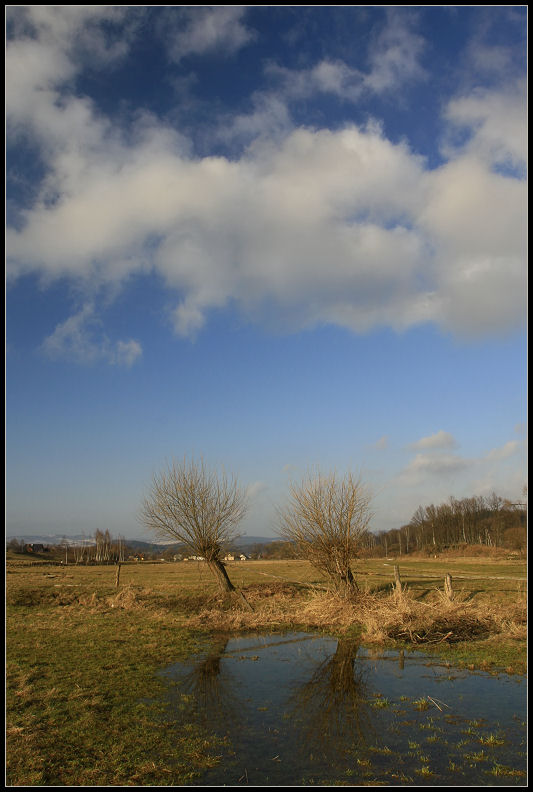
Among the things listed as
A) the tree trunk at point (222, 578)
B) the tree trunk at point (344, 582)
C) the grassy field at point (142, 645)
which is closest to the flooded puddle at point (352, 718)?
the grassy field at point (142, 645)

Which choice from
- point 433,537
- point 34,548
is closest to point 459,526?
point 433,537

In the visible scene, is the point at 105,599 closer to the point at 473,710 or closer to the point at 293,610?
Answer: the point at 293,610

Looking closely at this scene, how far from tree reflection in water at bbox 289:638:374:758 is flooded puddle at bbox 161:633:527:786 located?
0.02 metres

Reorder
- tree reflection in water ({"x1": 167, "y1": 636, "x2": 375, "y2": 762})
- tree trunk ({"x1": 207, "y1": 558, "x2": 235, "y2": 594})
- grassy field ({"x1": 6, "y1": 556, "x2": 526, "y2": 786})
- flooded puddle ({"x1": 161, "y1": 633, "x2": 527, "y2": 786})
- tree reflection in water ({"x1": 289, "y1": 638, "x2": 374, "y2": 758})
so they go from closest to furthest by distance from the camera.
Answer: flooded puddle ({"x1": 161, "y1": 633, "x2": 527, "y2": 786})
grassy field ({"x1": 6, "y1": 556, "x2": 526, "y2": 786})
tree reflection in water ({"x1": 289, "y1": 638, "x2": 374, "y2": 758})
tree reflection in water ({"x1": 167, "y1": 636, "x2": 375, "y2": 762})
tree trunk ({"x1": 207, "y1": 558, "x2": 235, "y2": 594})

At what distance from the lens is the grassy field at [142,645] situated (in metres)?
6.81

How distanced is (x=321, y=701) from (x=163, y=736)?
327cm

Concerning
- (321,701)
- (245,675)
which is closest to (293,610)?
(245,675)

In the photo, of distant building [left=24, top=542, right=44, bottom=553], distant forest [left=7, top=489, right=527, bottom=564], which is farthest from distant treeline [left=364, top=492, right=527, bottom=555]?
distant building [left=24, top=542, right=44, bottom=553]

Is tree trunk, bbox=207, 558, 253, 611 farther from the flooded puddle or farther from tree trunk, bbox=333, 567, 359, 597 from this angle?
the flooded puddle

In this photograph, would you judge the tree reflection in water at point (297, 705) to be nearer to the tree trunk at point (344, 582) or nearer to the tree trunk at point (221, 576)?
the tree trunk at point (344, 582)

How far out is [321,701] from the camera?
9250 mm

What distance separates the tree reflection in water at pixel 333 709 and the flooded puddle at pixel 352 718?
22mm

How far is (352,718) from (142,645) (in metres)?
8.24

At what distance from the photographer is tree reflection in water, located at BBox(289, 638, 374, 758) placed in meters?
7.21
